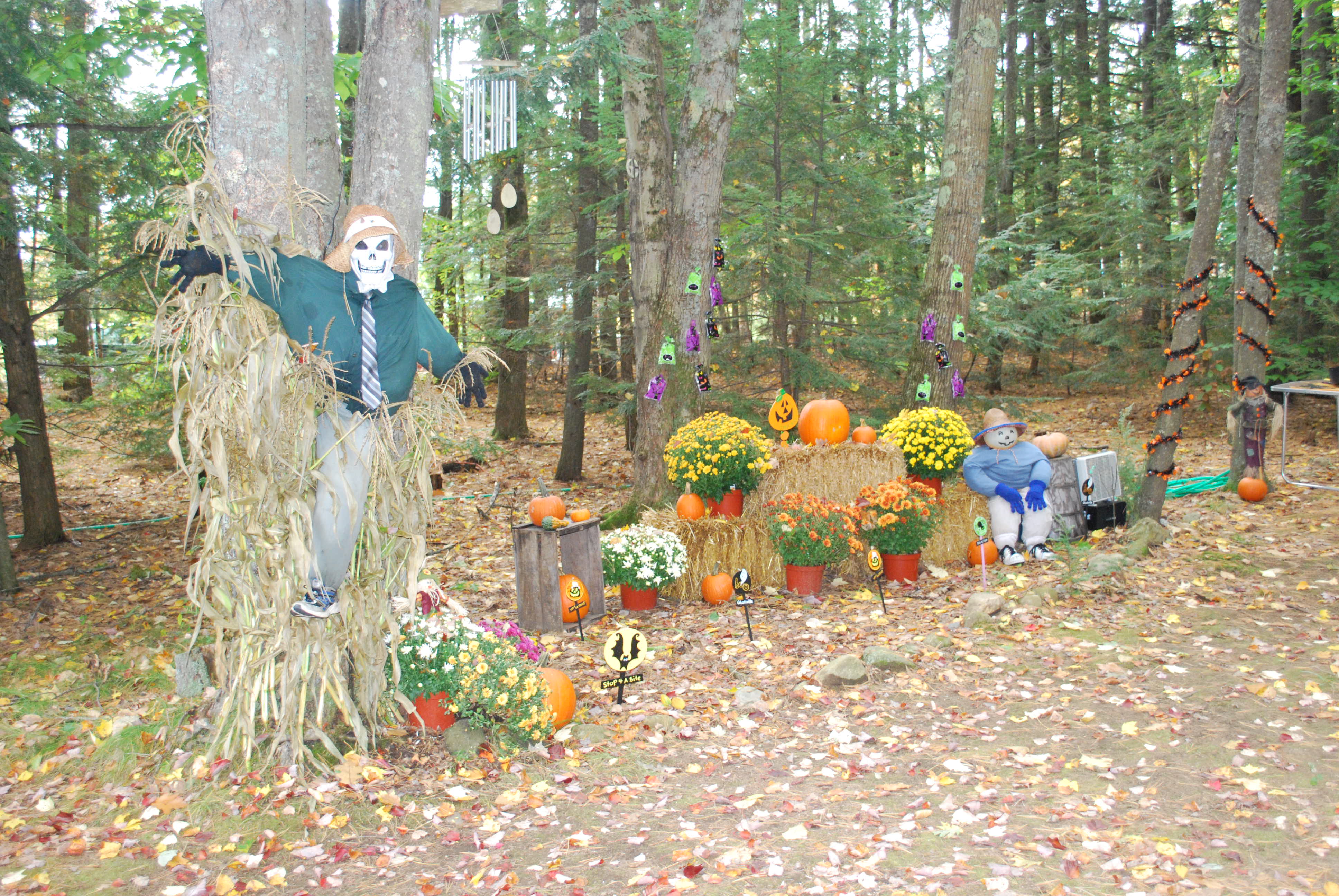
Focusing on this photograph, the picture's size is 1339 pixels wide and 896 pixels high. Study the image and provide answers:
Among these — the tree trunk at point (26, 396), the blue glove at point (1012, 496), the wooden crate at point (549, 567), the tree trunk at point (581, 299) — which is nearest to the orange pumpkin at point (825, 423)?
the blue glove at point (1012, 496)

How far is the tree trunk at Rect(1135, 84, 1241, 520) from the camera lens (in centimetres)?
679

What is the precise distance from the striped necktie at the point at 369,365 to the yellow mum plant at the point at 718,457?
349cm

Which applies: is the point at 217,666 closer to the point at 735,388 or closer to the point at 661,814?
the point at 661,814

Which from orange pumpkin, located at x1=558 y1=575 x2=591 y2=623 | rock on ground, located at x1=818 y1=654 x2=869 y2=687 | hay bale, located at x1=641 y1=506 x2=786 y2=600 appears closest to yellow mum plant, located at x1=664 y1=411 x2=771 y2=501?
hay bale, located at x1=641 y1=506 x2=786 y2=600

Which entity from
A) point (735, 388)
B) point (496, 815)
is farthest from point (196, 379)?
point (735, 388)

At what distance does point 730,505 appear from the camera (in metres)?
7.07

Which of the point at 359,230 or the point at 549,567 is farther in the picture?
the point at 549,567

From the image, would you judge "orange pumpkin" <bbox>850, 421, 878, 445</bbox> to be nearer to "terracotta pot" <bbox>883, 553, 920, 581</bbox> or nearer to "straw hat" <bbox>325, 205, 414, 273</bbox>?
"terracotta pot" <bbox>883, 553, 920, 581</bbox>

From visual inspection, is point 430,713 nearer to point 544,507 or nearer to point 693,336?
point 544,507

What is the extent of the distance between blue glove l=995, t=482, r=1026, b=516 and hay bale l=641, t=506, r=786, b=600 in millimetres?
1907

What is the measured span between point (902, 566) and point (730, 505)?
4.77 ft

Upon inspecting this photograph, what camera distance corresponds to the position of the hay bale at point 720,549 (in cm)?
672

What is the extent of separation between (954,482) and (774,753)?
4358 millimetres

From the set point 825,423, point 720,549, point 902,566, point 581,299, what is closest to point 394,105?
→ point 720,549
